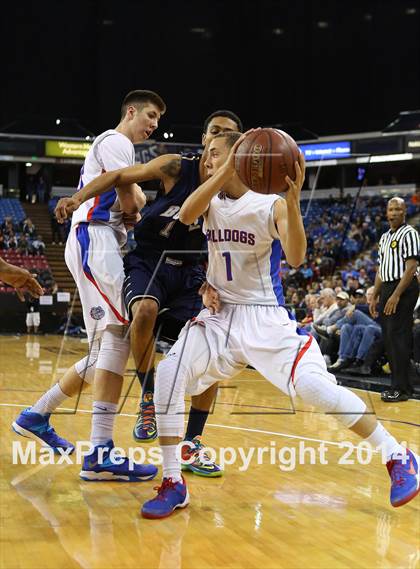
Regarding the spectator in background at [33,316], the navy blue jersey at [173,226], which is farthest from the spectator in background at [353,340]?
the spectator in background at [33,316]

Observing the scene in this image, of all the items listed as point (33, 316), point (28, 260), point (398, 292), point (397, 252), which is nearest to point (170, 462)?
point (398, 292)

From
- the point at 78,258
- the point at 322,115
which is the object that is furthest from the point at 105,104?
the point at 78,258

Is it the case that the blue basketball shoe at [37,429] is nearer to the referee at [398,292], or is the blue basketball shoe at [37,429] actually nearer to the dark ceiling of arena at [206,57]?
the referee at [398,292]

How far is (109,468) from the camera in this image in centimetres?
387

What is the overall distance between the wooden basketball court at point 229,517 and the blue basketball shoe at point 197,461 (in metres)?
0.05

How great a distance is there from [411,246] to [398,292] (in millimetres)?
467

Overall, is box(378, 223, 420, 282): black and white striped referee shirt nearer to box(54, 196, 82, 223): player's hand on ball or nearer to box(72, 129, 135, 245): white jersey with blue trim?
→ box(72, 129, 135, 245): white jersey with blue trim

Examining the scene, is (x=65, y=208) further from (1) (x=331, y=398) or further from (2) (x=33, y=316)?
(2) (x=33, y=316)

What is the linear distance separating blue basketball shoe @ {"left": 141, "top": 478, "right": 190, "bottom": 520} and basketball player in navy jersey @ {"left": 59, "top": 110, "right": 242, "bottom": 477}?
69 cm

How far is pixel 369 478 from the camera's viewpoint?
12.9 ft

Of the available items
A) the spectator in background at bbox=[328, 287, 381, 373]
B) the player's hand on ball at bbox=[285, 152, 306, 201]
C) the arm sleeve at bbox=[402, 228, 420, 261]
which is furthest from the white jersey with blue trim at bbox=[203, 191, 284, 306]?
the spectator in background at bbox=[328, 287, 381, 373]

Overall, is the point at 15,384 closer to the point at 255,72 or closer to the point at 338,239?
the point at 338,239

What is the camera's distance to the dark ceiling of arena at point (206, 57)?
2622 cm

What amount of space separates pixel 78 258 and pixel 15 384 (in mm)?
4380
